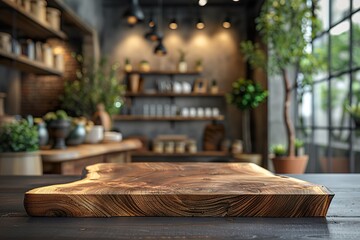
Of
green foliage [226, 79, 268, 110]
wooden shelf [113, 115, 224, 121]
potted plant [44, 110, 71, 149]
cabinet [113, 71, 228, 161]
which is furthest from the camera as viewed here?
cabinet [113, 71, 228, 161]

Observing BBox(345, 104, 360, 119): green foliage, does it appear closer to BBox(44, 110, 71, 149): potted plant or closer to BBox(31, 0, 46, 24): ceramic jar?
BBox(44, 110, 71, 149): potted plant

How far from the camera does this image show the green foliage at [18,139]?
254 cm

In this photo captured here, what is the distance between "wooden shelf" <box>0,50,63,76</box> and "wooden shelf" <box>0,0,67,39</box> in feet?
1.15

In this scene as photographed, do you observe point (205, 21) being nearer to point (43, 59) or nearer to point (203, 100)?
point (203, 100)

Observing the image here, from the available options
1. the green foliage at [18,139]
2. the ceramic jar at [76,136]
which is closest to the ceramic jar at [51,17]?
the ceramic jar at [76,136]

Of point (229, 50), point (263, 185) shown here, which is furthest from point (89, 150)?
point (229, 50)

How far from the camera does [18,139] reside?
255 cm

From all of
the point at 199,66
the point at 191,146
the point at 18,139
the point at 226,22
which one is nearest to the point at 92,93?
the point at 191,146

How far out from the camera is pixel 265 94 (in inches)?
245

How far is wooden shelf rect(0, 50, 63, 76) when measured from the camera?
Result: 417 centimetres

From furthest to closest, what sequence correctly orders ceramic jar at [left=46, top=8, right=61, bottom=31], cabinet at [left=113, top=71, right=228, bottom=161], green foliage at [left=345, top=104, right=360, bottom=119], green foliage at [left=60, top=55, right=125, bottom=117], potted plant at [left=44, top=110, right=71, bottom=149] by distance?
1. cabinet at [left=113, top=71, right=228, bottom=161]
2. green foliage at [left=60, top=55, right=125, bottom=117]
3. ceramic jar at [left=46, top=8, right=61, bottom=31]
4. green foliage at [left=345, top=104, right=360, bottom=119]
5. potted plant at [left=44, top=110, right=71, bottom=149]

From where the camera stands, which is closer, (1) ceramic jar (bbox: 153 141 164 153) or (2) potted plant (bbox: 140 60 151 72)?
(1) ceramic jar (bbox: 153 141 164 153)

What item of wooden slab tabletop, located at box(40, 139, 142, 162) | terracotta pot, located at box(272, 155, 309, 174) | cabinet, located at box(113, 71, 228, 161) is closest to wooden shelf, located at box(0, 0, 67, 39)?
wooden slab tabletop, located at box(40, 139, 142, 162)

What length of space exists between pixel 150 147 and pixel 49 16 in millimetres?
3411
